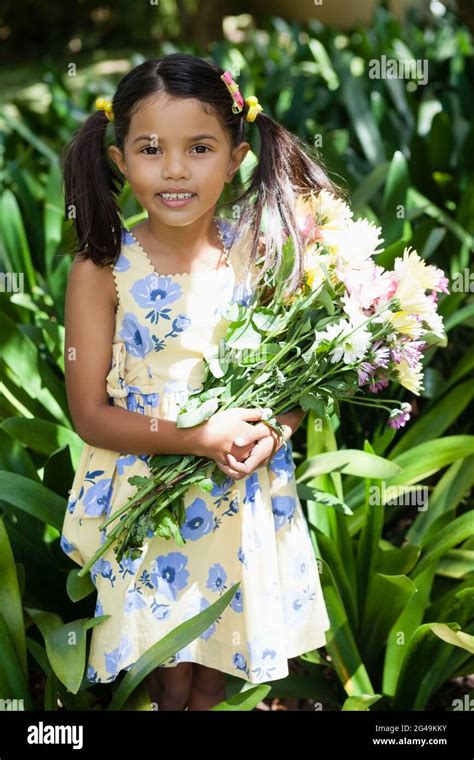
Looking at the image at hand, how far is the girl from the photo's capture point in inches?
70.2

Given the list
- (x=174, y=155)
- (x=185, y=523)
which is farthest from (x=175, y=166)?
(x=185, y=523)

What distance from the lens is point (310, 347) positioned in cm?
182

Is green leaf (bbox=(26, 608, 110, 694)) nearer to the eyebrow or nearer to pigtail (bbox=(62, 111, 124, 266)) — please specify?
pigtail (bbox=(62, 111, 124, 266))

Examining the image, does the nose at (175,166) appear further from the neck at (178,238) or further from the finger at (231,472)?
the finger at (231,472)

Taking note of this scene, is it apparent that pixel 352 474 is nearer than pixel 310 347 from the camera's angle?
No

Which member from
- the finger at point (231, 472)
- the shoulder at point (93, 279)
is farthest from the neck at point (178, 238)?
the finger at point (231, 472)

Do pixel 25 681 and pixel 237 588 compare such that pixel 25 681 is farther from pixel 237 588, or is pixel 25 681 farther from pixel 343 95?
pixel 343 95

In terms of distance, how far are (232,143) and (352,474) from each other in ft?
2.76

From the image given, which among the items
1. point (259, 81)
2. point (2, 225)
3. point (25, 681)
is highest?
point (259, 81)

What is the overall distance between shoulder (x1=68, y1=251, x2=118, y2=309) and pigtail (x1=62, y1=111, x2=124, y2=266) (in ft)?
0.07

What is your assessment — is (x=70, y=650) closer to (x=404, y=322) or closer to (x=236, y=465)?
(x=236, y=465)

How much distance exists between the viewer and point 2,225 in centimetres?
315

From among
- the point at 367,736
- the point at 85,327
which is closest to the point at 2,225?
the point at 85,327

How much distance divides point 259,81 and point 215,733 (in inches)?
156
